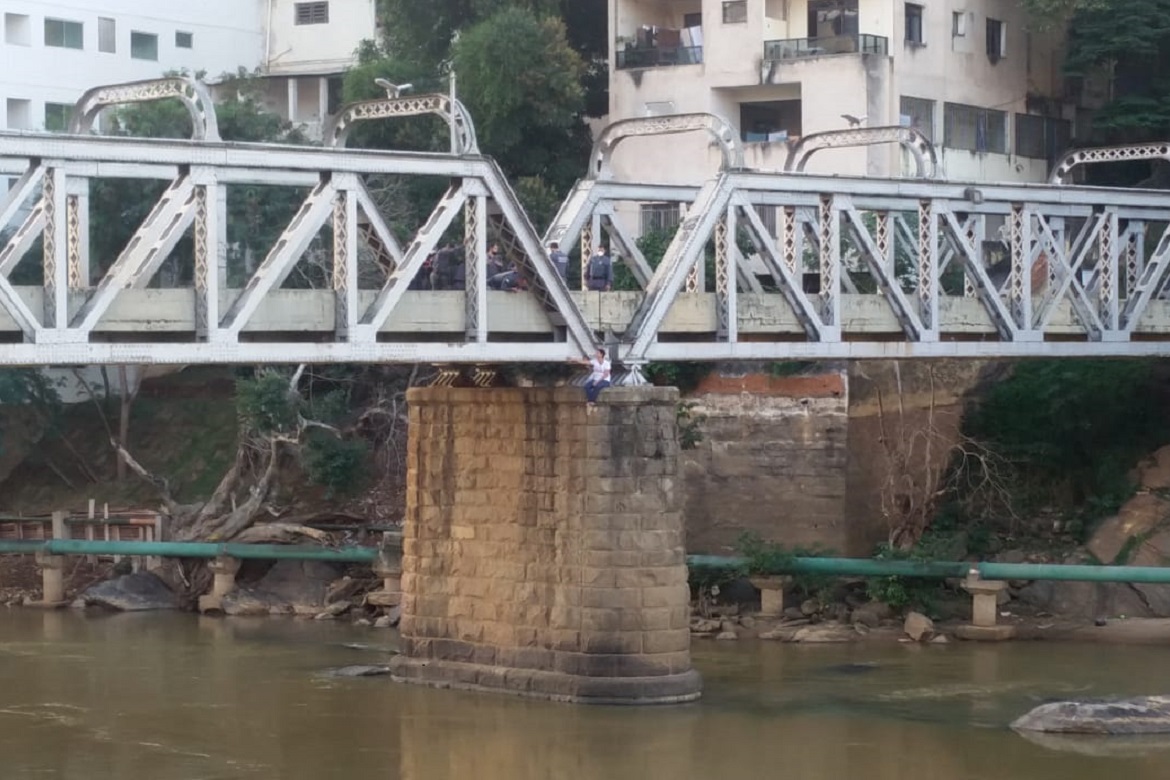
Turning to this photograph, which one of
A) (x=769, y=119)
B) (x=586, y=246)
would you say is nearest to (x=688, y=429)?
(x=586, y=246)

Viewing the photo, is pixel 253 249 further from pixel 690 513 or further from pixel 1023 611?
A: pixel 1023 611

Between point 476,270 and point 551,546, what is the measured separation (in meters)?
3.57

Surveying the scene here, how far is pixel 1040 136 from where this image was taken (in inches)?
1817

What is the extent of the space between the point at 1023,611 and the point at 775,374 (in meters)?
5.94

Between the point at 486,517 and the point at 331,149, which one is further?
the point at 486,517

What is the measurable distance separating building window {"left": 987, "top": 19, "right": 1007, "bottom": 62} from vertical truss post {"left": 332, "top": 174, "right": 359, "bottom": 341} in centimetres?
2469

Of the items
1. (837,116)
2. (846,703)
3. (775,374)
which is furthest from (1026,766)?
(837,116)

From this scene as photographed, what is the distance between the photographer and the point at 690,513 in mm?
36219

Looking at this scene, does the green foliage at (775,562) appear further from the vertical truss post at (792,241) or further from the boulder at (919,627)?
the vertical truss post at (792,241)

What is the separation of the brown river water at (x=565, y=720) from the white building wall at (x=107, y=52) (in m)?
21.9

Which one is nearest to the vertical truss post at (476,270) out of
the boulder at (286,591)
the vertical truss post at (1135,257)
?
the vertical truss post at (1135,257)

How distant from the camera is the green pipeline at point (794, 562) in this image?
29.1 meters

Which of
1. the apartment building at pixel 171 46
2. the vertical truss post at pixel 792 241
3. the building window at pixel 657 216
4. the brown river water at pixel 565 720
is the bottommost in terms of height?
the brown river water at pixel 565 720

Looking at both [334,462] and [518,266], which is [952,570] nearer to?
[518,266]
